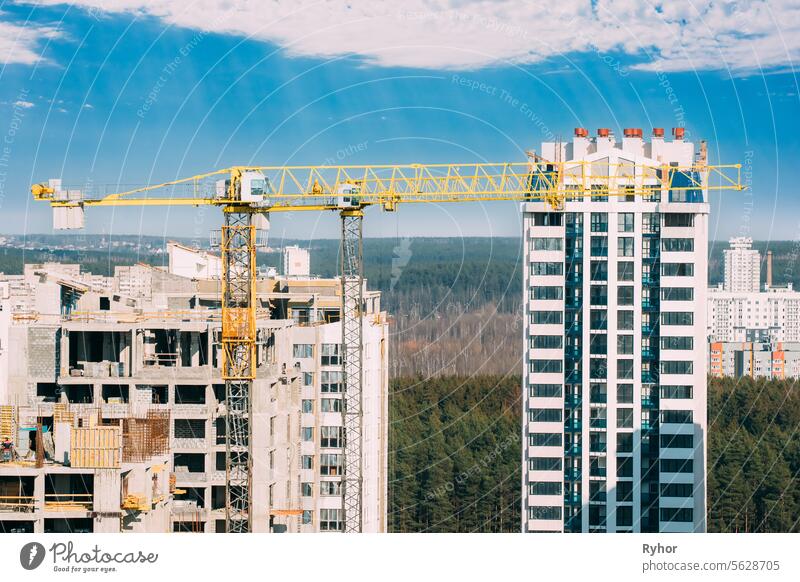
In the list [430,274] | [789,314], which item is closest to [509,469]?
[430,274]

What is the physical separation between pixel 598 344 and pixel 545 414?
142cm

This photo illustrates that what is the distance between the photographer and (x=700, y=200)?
2386 cm

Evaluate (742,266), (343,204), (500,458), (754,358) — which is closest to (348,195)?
(343,204)

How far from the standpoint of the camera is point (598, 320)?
2355 centimetres

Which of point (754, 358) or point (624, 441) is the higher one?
point (624, 441)

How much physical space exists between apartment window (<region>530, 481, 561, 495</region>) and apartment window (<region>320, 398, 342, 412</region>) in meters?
3.48

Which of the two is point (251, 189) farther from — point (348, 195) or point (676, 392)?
point (676, 392)

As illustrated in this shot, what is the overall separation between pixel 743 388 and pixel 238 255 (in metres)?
21.5

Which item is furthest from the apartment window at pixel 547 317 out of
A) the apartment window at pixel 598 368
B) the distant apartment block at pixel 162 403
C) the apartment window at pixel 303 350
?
the apartment window at pixel 303 350

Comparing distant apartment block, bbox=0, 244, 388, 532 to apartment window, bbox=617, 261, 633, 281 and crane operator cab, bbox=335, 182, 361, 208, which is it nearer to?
crane operator cab, bbox=335, 182, 361, 208

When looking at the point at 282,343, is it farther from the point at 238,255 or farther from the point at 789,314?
the point at 789,314

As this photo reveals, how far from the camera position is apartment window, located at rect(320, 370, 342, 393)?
24.1 meters

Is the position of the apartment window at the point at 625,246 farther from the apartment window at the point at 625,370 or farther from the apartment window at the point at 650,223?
the apartment window at the point at 625,370
